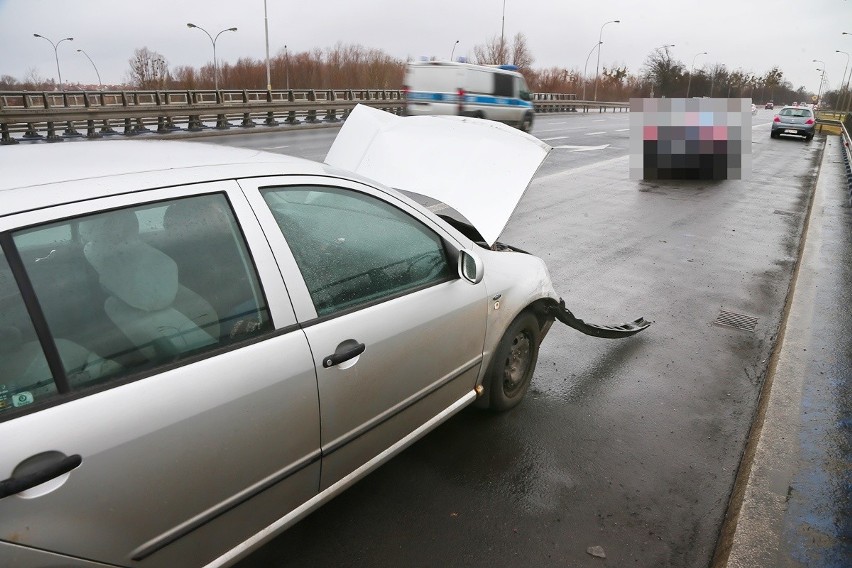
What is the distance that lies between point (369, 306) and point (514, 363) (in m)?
1.48

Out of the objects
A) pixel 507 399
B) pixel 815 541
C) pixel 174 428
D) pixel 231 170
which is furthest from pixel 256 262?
pixel 815 541

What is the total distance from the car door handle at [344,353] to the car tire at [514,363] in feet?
4.15

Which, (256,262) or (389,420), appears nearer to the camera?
(256,262)

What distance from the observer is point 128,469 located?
177 cm

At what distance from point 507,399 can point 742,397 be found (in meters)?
1.73

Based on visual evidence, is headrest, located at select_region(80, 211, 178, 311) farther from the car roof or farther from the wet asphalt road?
the wet asphalt road

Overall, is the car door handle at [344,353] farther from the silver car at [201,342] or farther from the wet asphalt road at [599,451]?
the wet asphalt road at [599,451]

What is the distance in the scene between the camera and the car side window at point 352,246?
2.42m

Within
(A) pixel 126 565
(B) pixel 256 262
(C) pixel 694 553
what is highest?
(B) pixel 256 262

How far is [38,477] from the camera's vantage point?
1572 mm

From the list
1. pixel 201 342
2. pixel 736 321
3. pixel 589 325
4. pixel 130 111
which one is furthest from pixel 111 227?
pixel 130 111

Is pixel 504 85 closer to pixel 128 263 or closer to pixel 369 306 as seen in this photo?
pixel 369 306

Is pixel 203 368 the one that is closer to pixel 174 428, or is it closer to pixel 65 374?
pixel 174 428

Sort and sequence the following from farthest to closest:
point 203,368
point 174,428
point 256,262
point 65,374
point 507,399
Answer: point 507,399 < point 256,262 < point 203,368 < point 174,428 < point 65,374
